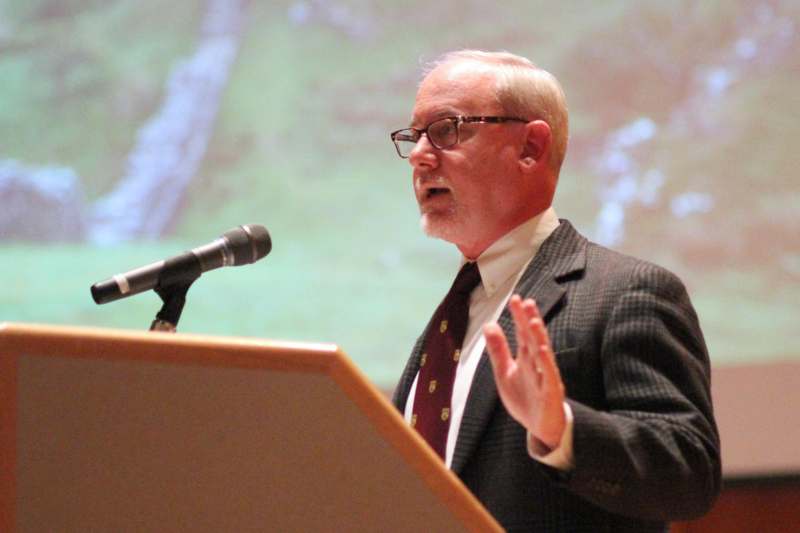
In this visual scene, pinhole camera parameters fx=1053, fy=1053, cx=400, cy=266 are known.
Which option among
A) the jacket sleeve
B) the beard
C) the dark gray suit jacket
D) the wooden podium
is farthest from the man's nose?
the wooden podium

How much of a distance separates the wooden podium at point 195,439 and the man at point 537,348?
0.27m

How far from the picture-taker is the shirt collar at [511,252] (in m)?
2.20

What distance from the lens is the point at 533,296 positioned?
6.51 ft

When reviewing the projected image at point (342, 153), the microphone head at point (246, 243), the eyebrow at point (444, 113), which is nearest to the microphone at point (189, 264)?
the microphone head at point (246, 243)

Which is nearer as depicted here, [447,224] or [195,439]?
[195,439]

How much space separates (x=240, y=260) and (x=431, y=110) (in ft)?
2.11

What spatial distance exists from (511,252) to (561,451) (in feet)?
2.60

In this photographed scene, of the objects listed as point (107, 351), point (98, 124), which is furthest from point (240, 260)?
point (98, 124)

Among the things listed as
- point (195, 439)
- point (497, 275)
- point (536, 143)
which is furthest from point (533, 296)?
point (195, 439)

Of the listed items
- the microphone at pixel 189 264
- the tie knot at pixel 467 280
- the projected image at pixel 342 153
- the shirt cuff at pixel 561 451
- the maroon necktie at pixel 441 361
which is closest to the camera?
the shirt cuff at pixel 561 451

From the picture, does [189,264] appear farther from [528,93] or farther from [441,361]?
[528,93]

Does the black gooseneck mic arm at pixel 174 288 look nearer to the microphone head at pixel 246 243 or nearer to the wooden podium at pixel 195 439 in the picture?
the microphone head at pixel 246 243

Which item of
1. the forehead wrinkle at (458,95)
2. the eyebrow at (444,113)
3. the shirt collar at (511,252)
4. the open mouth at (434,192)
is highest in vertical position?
the forehead wrinkle at (458,95)

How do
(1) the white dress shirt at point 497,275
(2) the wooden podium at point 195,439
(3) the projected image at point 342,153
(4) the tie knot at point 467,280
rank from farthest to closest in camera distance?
(3) the projected image at point 342,153, (4) the tie knot at point 467,280, (1) the white dress shirt at point 497,275, (2) the wooden podium at point 195,439
